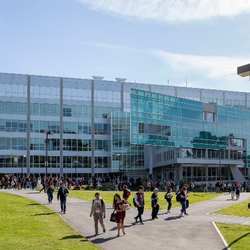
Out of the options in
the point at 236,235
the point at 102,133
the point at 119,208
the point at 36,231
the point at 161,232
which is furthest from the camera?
the point at 102,133

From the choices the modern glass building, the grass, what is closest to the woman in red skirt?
the grass

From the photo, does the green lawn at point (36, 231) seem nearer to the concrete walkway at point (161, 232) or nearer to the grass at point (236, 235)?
the concrete walkway at point (161, 232)

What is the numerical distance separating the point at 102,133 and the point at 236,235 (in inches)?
2229

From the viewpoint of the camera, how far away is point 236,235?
1260 centimetres

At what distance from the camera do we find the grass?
1096 centimetres

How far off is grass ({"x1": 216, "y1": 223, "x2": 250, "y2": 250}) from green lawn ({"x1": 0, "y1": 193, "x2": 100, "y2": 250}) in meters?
4.55

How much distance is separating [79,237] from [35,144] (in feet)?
175

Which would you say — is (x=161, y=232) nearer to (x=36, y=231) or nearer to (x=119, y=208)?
(x=119, y=208)

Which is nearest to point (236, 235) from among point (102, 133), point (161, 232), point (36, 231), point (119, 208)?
point (161, 232)

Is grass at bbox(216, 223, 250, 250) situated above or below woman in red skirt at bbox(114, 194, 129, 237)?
below

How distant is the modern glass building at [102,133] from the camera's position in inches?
2313

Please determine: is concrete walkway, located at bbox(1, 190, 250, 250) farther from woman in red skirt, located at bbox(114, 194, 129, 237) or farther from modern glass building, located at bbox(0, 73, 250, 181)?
modern glass building, located at bbox(0, 73, 250, 181)

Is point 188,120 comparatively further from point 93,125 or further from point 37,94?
point 37,94

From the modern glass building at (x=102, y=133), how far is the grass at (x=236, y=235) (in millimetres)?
41334
